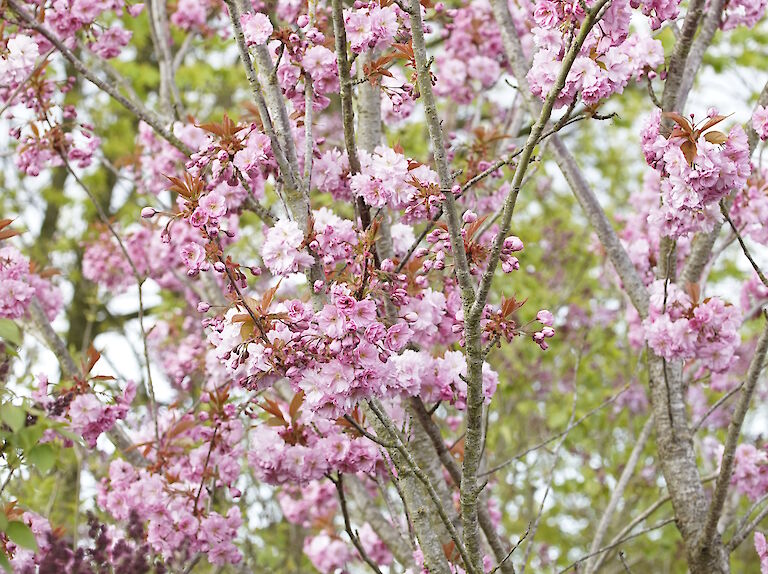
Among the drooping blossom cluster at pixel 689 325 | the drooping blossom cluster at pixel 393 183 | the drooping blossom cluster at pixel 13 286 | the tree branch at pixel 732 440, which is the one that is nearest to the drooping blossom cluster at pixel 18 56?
the drooping blossom cluster at pixel 13 286

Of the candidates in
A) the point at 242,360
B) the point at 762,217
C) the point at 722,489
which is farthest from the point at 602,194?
the point at 242,360

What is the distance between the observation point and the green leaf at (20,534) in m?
Result: 1.82

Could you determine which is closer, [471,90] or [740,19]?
[740,19]

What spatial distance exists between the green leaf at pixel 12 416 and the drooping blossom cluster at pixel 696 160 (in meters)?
1.73

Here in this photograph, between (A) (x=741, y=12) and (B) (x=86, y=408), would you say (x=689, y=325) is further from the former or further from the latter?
(B) (x=86, y=408)

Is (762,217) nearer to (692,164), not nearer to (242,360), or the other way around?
(692,164)

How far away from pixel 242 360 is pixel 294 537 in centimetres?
444

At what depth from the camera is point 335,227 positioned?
2545 millimetres

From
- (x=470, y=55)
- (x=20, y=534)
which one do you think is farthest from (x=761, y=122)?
(x=20, y=534)

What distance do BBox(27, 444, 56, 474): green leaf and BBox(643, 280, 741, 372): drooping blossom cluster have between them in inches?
85.2

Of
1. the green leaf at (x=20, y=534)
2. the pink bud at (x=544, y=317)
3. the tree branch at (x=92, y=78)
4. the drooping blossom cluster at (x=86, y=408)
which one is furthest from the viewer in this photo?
the drooping blossom cluster at (x=86, y=408)

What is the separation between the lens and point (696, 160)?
226 centimetres

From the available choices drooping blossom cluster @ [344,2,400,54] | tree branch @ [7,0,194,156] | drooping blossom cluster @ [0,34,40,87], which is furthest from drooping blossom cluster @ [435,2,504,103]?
drooping blossom cluster @ [0,34,40,87]

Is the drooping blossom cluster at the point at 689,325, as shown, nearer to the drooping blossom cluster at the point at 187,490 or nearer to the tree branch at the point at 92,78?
the drooping blossom cluster at the point at 187,490
